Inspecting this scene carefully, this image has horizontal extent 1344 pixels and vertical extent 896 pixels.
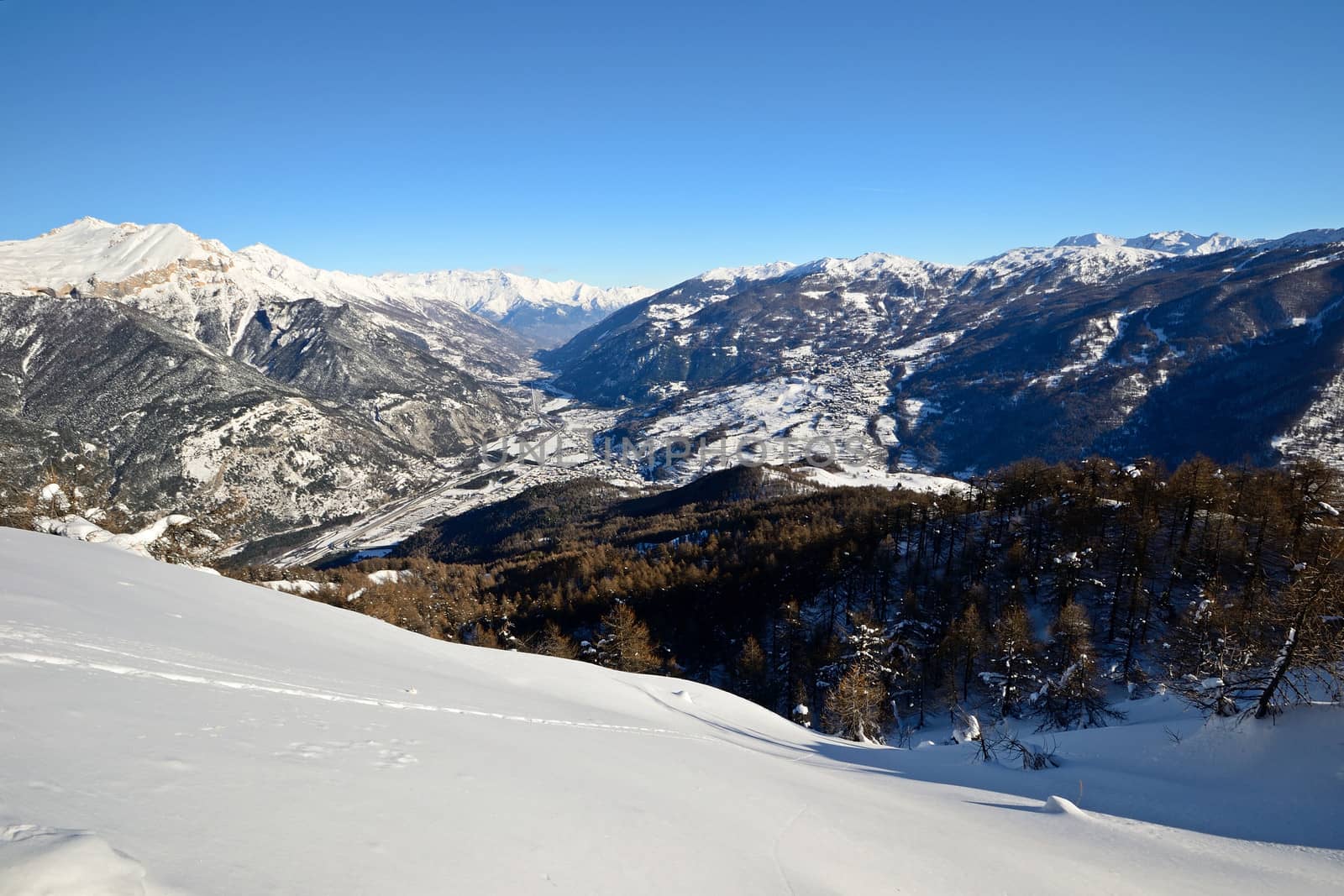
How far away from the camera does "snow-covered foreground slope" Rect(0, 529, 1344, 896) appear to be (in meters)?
4.72

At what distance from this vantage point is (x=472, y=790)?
23.9 feet

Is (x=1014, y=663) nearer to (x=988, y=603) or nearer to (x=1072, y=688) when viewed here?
(x=1072, y=688)

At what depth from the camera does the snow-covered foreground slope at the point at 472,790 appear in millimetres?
4723

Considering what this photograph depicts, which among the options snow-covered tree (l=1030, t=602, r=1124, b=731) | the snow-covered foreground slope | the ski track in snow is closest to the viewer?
the snow-covered foreground slope

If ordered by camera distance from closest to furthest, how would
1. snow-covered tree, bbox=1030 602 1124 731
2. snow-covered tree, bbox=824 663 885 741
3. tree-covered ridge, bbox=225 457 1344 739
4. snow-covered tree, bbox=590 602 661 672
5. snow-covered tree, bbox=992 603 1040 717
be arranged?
1. tree-covered ridge, bbox=225 457 1344 739
2. snow-covered tree, bbox=1030 602 1124 731
3. snow-covered tree, bbox=824 663 885 741
4. snow-covered tree, bbox=992 603 1040 717
5. snow-covered tree, bbox=590 602 661 672

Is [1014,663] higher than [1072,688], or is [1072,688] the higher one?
[1072,688]

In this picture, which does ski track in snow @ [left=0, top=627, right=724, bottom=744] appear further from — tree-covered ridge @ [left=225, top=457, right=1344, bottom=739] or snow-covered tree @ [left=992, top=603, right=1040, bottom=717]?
snow-covered tree @ [left=992, top=603, right=1040, bottom=717]

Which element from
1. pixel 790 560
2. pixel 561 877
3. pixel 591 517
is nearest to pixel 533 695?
pixel 561 877

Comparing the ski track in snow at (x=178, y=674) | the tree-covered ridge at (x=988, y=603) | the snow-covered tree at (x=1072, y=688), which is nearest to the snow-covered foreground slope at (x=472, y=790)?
the ski track in snow at (x=178, y=674)

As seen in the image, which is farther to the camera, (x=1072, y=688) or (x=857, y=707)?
(x=1072, y=688)

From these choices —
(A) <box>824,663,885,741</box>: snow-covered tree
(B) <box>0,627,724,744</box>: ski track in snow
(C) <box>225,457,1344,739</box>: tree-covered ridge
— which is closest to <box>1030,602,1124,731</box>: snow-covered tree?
(C) <box>225,457,1344,739</box>: tree-covered ridge

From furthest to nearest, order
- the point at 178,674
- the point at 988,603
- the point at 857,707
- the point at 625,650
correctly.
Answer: the point at 988,603 → the point at 625,650 → the point at 857,707 → the point at 178,674

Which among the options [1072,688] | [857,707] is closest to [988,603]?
Answer: [1072,688]

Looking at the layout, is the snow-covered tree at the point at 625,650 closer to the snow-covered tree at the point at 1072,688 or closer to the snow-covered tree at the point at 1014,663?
the snow-covered tree at the point at 1014,663
